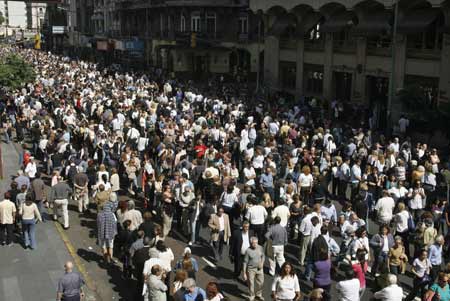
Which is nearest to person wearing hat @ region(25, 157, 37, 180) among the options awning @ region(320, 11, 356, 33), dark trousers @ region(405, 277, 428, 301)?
dark trousers @ region(405, 277, 428, 301)

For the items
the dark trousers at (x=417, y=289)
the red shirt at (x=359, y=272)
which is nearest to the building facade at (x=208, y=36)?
the dark trousers at (x=417, y=289)

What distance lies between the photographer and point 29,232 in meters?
14.3

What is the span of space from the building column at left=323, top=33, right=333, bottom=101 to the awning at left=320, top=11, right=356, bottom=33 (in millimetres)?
2067

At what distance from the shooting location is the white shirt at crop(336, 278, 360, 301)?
31.9 feet

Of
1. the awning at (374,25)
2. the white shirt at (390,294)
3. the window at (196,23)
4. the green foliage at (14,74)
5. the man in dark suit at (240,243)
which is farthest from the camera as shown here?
the window at (196,23)

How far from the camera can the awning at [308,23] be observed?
127ft

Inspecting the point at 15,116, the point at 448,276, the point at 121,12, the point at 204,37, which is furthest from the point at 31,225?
the point at 121,12

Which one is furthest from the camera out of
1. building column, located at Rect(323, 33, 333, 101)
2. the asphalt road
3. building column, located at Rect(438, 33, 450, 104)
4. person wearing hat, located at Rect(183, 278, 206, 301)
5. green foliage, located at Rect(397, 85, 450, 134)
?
building column, located at Rect(323, 33, 333, 101)

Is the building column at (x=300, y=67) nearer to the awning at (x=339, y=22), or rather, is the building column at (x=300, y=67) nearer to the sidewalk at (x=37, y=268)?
the awning at (x=339, y=22)

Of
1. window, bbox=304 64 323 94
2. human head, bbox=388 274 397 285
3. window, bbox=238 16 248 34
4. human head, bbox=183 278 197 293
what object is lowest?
human head, bbox=388 274 397 285

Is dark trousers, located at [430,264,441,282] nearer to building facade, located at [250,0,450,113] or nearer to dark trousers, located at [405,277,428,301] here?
dark trousers, located at [405,277,428,301]

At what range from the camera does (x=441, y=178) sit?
56.0 ft

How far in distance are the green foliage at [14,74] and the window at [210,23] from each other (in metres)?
23.7

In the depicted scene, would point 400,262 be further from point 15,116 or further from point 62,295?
point 15,116
